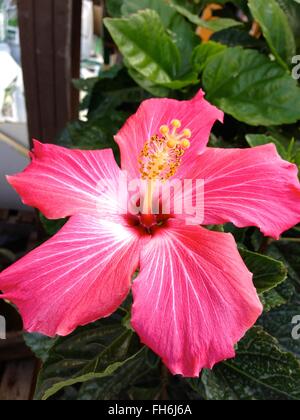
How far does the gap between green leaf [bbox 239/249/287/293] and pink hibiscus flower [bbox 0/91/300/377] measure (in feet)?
0.23

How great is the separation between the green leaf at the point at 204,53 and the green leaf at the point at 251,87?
14 millimetres

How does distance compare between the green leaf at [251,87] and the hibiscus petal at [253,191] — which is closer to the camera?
the hibiscus petal at [253,191]

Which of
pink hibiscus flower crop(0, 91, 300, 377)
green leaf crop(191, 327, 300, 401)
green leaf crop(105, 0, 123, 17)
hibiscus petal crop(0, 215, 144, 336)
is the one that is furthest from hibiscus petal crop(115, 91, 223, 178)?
green leaf crop(105, 0, 123, 17)

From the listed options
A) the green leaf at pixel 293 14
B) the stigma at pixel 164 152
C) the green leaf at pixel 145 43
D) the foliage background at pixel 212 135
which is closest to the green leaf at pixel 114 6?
the foliage background at pixel 212 135

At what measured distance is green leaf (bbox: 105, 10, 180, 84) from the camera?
0.64 metres

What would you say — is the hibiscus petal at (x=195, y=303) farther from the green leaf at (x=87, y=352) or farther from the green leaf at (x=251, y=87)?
the green leaf at (x=251, y=87)

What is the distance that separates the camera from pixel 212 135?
0.68 m

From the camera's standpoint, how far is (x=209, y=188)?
460 mm

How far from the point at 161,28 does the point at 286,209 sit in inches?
14.4

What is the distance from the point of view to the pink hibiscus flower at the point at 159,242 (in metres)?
0.36

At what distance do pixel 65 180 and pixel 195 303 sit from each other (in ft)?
0.58

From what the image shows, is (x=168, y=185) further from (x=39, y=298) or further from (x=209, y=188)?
(x=39, y=298)

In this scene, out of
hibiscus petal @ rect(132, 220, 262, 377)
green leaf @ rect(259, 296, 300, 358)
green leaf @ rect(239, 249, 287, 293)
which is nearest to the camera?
hibiscus petal @ rect(132, 220, 262, 377)

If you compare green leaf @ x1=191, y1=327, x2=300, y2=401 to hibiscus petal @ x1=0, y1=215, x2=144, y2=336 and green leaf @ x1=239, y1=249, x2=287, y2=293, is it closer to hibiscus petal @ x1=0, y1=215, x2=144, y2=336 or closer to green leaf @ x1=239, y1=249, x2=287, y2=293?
green leaf @ x1=239, y1=249, x2=287, y2=293
